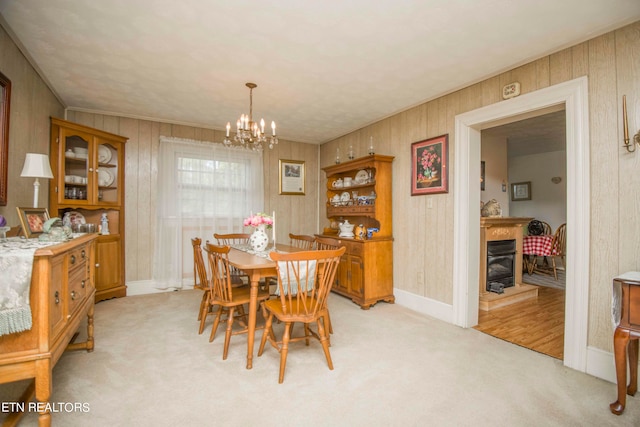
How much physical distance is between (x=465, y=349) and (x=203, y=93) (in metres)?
3.73

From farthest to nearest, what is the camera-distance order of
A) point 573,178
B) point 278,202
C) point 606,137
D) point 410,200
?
1. point 278,202
2. point 410,200
3. point 573,178
4. point 606,137

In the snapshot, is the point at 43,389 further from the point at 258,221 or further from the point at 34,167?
the point at 258,221

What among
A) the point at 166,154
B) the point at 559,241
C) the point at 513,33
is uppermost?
the point at 513,33

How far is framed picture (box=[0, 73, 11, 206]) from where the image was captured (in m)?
2.12

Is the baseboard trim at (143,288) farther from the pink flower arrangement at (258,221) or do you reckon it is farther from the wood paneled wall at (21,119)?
the pink flower arrangement at (258,221)

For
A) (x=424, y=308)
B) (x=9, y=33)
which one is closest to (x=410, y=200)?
(x=424, y=308)

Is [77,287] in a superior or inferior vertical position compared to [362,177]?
inferior

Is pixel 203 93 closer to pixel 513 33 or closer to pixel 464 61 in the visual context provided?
pixel 464 61

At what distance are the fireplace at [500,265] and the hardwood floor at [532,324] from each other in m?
0.31

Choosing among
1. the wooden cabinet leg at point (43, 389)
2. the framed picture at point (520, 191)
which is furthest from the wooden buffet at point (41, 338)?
the framed picture at point (520, 191)

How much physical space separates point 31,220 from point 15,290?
92 cm

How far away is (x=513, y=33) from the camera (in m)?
2.18

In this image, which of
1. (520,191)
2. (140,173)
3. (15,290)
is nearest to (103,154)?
(140,173)

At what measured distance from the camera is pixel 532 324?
3154mm
